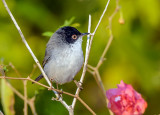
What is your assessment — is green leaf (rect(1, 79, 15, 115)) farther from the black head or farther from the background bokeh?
the background bokeh

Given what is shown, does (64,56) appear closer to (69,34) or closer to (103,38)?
(69,34)

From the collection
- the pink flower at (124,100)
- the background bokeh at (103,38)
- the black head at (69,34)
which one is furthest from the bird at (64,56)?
the pink flower at (124,100)

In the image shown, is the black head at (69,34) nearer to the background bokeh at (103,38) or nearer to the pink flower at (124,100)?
the background bokeh at (103,38)

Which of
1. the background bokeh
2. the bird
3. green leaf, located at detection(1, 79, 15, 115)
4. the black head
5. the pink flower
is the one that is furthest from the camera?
the background bokeh

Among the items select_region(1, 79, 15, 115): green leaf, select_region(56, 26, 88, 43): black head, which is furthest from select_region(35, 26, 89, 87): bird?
select_region(1, 79, 15, 115): green leaf

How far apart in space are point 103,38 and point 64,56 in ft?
4.12

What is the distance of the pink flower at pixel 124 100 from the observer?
1546 millimetres

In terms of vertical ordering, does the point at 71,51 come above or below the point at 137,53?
above

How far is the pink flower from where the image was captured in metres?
1.55

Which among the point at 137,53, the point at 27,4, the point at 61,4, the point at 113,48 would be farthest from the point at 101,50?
the point at 27,4

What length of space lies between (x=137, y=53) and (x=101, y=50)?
526mm

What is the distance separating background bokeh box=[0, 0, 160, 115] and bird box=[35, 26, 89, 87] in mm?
736

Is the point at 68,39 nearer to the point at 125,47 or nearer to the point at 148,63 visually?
the point at 125,47

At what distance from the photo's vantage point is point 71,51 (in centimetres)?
342
